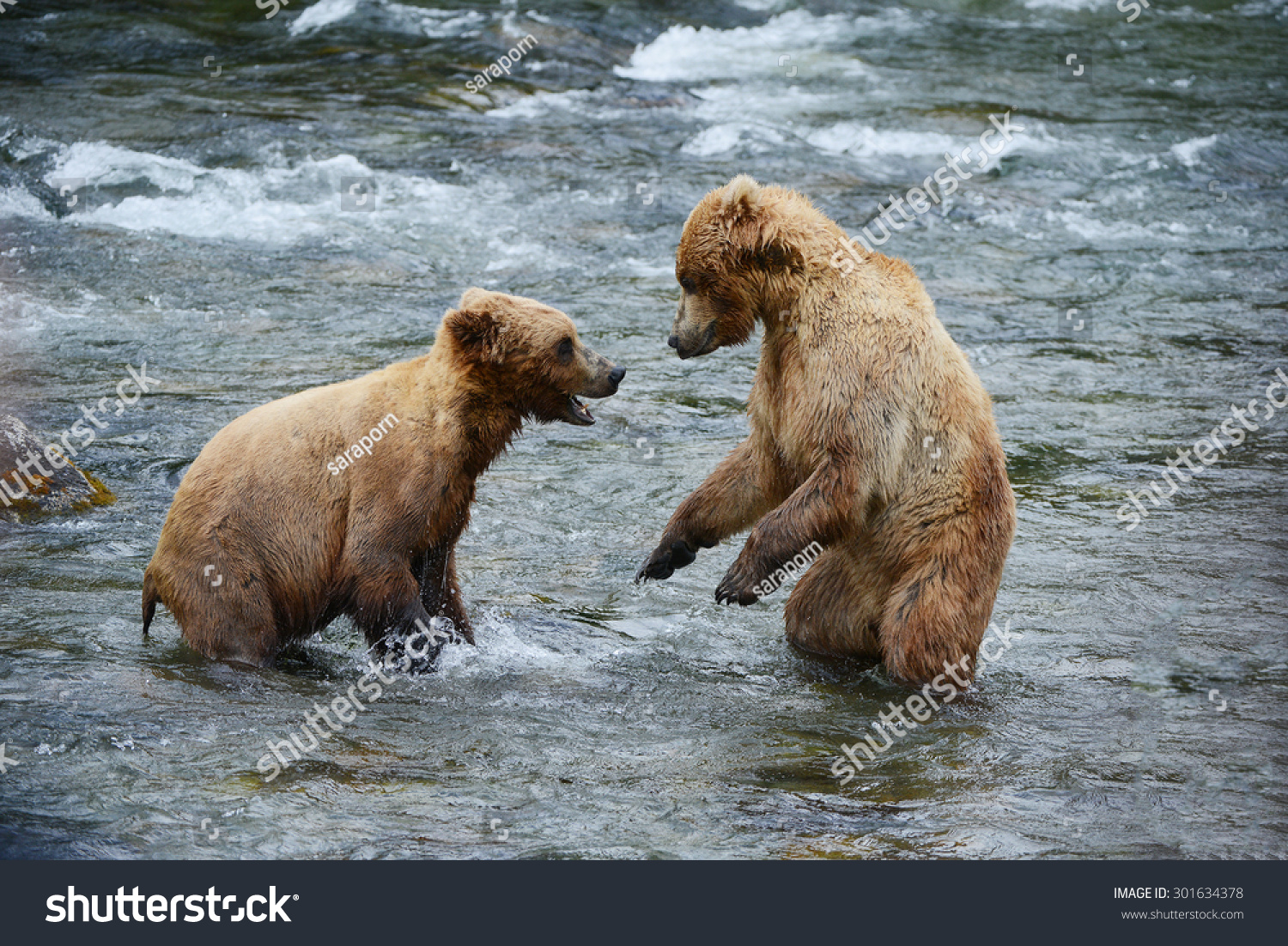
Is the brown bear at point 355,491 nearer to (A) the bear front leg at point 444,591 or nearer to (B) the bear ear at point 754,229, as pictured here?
(A) the bear front leg at point 444,591

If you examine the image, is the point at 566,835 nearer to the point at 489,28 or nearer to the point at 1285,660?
the point at 1285,660

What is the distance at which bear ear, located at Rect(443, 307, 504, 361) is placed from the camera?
5.96m

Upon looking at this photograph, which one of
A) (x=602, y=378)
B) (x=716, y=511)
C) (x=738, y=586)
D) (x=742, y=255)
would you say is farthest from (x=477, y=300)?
(x=738, y=586)

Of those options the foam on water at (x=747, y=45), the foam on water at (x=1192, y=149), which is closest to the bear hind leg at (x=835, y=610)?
the foam on water at (x=1192, y=149)

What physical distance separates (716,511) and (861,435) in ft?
3.42

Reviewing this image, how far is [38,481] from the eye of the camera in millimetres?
7617

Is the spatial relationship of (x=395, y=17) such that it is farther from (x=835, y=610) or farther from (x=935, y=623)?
(x=935, y=623)

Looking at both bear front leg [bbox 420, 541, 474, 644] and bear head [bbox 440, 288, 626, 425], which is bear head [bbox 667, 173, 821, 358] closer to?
bear head [bbox 440, 288, 626, 425]

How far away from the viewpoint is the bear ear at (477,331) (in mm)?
5961

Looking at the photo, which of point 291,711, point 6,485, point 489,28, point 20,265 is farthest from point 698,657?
point 489,28

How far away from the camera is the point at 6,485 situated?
7586 millimetres

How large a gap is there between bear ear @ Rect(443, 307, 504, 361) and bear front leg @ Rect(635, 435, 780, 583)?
1.23m

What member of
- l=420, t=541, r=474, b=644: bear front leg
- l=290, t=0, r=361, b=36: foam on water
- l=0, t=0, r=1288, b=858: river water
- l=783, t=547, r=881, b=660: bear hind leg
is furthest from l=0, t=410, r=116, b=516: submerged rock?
l=290, t=0, r=361, b=36: foam on water

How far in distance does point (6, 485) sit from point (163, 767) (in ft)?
11.1
